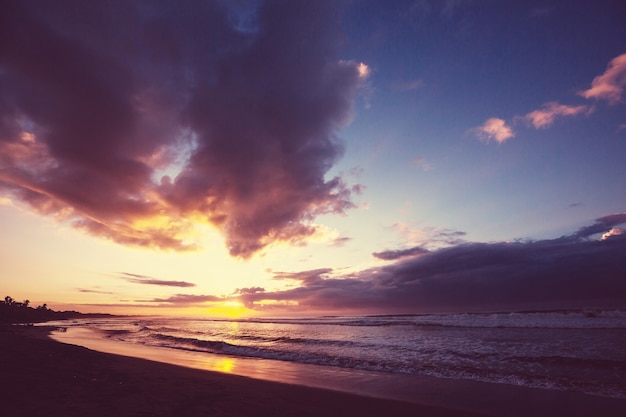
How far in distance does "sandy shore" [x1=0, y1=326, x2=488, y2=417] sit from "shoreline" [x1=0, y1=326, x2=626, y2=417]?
0.03 metres

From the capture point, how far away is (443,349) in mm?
22406

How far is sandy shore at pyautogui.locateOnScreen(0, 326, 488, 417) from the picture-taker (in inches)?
316

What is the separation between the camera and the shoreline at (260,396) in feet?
28.7

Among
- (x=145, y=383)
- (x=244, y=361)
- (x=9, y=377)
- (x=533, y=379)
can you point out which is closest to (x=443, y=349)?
(x=533, y=379)

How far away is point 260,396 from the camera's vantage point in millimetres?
10625

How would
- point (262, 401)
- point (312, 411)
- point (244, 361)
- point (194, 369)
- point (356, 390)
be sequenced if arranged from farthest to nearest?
point (244, 361) < point (194, 369) < point (356, 390) < point (262, 401) < point (312, 411)

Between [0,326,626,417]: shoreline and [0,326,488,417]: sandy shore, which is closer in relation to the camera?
[0,326,488,417]: sandy shore

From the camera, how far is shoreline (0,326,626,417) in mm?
8734

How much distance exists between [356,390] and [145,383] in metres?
Result: 7.94

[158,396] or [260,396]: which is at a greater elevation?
[158,396]

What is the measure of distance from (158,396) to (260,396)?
3.20 metres

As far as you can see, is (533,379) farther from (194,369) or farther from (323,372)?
(194,369)

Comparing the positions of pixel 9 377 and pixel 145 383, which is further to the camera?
pixel 145 383

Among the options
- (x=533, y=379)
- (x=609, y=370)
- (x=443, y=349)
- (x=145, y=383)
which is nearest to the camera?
(x=145, y=383)
